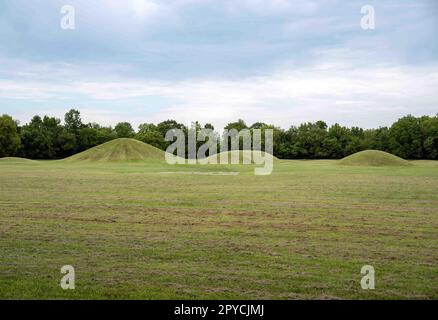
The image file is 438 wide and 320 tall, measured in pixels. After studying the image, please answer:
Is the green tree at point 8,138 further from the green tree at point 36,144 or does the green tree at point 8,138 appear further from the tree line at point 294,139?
the green tree at point 36,144

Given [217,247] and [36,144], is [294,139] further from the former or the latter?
[217,247]

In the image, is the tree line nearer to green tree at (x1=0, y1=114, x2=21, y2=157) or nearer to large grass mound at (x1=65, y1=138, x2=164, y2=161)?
green tree at (x1=0, y1=114, x2=21, y2=157)

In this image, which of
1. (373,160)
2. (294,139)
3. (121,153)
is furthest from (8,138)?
(373,160)

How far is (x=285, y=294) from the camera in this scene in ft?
24.9

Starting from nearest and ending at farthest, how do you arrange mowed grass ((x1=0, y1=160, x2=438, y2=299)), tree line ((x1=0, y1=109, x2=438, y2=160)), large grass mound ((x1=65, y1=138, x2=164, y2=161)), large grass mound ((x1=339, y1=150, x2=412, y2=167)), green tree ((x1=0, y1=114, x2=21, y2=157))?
mowed grass ((x1=0, y1=160, x2=438, y2=299)) < large grass mound ((x1=339, y1=150, x2=412, y2=167)) < large grass mound ((x1=65, y1=138, x2=164, y2=161)) < green tree ((x1=0, y1=114, x2=21, y2=157)) < tree line ((x1=0, y1=109, x2=438, y2=160))

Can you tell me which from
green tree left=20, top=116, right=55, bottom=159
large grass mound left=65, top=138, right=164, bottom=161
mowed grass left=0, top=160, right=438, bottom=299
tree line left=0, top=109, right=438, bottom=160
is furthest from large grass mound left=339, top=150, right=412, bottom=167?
green tree left=20, top=116, right=55, bottom=159

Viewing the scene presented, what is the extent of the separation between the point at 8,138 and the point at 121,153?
36.7 meters

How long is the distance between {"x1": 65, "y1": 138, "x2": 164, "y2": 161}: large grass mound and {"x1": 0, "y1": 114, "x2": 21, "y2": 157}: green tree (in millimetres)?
26314

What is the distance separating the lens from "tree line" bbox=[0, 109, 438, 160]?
98.0 m

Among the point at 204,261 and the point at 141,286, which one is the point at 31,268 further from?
the point at 204,261

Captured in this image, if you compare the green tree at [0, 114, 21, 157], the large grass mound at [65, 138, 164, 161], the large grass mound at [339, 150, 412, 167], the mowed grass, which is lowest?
the mowed grass

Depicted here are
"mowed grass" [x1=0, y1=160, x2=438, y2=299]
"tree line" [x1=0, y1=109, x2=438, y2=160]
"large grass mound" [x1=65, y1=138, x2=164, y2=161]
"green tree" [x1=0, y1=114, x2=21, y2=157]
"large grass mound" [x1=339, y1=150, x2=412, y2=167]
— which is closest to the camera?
"mowed grass" [x1=0, y1=160, x2=438, y2=299]

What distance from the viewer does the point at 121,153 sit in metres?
74.6
